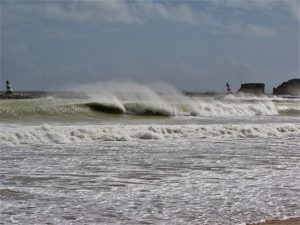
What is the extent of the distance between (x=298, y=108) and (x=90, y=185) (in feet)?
102

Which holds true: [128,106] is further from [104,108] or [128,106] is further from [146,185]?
[146,185]

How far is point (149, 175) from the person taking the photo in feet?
28.5

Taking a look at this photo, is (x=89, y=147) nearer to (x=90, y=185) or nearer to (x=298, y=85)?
(x=90, y=185)

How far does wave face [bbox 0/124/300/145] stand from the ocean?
0.03 m

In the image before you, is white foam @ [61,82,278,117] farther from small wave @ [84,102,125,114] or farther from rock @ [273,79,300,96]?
rock @ [273,79,300,96]

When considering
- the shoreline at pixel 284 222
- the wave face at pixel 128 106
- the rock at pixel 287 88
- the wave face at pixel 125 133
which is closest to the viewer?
the shoreline at pixel 284 222

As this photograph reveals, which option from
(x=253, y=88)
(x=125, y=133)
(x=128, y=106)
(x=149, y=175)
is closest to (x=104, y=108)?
(x=128, y=106)

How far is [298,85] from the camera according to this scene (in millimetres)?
88500

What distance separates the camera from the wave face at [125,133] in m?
14.1

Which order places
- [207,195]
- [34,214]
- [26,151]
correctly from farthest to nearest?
[26,151]
[207,195]
[34,214]

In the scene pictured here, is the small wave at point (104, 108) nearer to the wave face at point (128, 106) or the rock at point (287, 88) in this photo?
the wave face at point (128, 106)

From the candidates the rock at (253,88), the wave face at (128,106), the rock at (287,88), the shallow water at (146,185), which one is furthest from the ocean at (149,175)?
the rock at (287,88)

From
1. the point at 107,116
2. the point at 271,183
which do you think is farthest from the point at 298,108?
the point at 271,183

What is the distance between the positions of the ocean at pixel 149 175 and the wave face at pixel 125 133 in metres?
0.03
